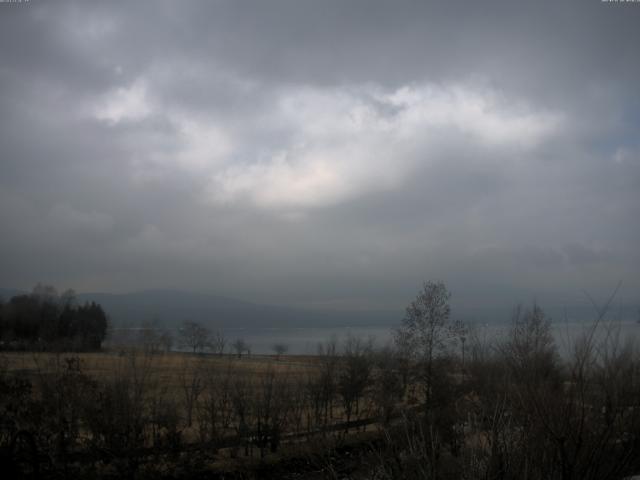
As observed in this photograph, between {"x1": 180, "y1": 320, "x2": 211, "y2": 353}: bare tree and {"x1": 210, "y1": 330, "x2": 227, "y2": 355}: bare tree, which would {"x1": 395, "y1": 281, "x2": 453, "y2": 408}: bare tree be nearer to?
{"x1": 210, "y1": 330, "x2": 227, "y2": 355}: bare tree

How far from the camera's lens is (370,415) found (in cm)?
3550

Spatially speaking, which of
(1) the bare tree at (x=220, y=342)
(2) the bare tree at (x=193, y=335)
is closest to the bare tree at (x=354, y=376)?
(1) the bare tree at (x=220, y=342)

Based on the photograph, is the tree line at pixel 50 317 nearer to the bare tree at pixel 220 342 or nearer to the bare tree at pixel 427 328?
the bare tree at pixel 220 342

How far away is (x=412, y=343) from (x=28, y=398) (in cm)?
2902

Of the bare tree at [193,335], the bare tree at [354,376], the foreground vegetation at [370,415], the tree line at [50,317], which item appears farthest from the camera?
the bare tree at [193,335]

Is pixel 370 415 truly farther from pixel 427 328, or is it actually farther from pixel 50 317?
pixel 50 317

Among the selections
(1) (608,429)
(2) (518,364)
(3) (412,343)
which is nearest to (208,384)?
(3) (412,343)

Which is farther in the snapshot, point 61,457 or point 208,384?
point 208,384

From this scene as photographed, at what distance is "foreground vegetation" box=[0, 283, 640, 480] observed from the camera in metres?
6.58

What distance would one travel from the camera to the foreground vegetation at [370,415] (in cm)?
658

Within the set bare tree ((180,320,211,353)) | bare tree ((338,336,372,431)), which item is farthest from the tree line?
bare tree ((338,336,372,431))

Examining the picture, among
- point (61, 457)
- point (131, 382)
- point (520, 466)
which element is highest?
point (520, 466)

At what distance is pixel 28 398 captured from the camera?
50.2 feet

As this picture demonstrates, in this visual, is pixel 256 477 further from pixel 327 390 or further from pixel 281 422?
pixel 327 390
